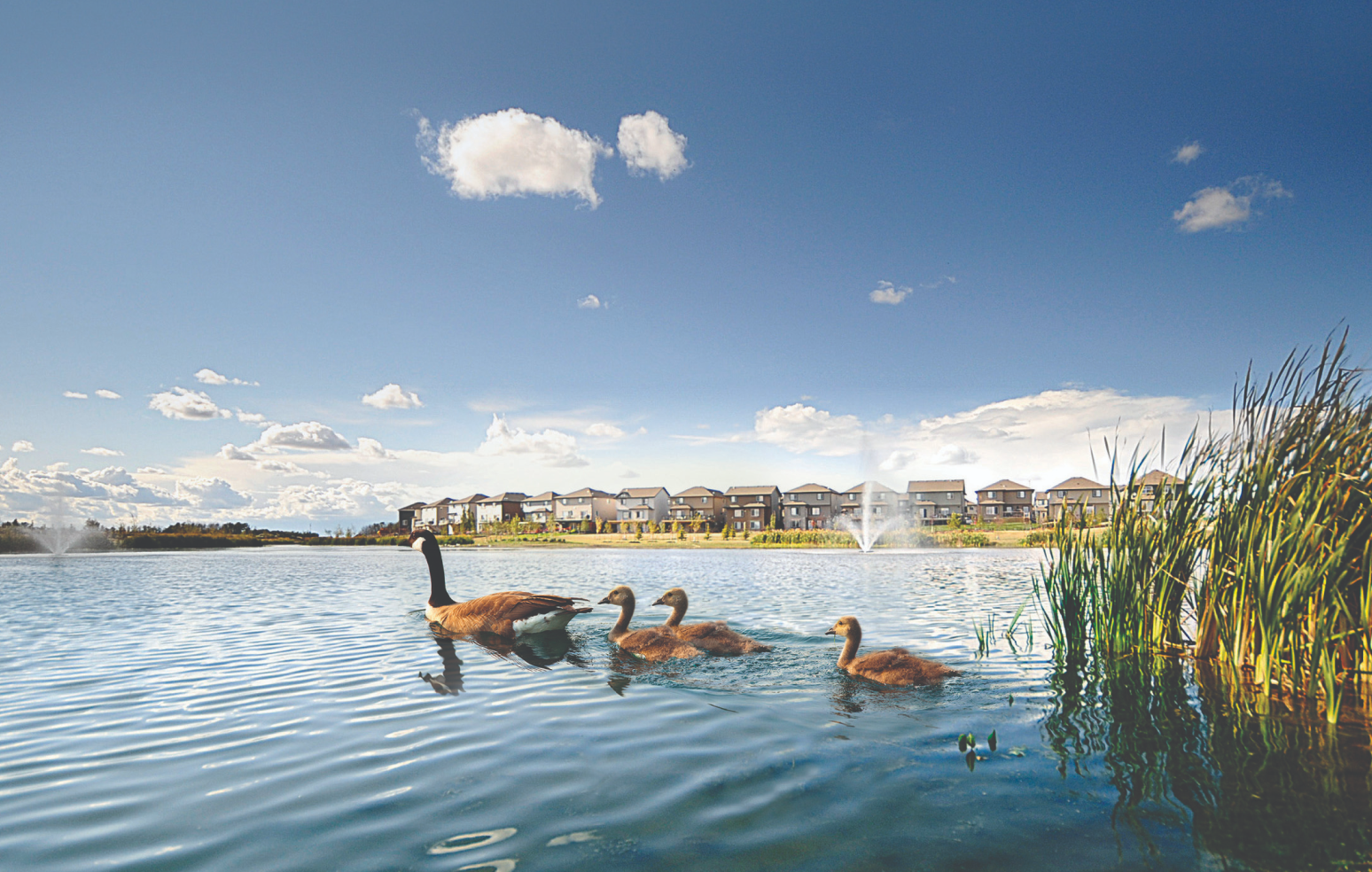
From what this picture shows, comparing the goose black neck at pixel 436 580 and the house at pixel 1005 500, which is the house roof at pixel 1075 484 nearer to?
the house at pixel 1005 500

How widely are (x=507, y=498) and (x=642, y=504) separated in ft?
92.1

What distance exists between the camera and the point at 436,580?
→ 1488 centimetres

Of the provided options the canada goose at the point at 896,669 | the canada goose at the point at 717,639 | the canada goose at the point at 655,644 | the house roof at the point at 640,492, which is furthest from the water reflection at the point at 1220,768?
the house roof at the point at 640,492

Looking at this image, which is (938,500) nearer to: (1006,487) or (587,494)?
(1006,487)

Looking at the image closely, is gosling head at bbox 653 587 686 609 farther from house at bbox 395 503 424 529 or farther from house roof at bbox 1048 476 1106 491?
house at bbox 395 503 424 529

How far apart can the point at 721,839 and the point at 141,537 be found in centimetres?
8539

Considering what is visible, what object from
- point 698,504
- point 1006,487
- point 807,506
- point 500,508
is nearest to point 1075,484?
point 1006,487

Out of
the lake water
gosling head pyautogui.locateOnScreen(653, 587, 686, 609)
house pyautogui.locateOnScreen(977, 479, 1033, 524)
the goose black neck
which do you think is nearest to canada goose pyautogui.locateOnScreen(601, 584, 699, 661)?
the lake water

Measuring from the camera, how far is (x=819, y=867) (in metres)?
4.12

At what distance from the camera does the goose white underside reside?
12.7m

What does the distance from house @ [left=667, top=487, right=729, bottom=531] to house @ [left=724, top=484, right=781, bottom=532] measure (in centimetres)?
163

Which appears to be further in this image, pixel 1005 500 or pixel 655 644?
pixel 1005 500

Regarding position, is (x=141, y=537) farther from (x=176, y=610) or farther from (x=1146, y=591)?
(x=1146, y=591)

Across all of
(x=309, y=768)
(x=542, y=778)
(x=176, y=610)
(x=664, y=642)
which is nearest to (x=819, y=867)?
(x=542, y=778)
